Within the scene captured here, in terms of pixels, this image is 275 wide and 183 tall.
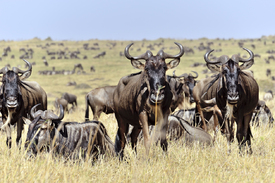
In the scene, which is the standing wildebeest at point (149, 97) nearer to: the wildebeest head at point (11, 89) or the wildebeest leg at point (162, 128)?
the wildebeest leg at point (162, 128)

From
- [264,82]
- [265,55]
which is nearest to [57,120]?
[264,82]

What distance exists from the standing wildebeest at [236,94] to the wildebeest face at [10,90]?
3.69 m

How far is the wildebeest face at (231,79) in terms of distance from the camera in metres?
5.61

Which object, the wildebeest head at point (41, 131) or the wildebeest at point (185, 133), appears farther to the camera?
the wildebeest at point (185, 133)

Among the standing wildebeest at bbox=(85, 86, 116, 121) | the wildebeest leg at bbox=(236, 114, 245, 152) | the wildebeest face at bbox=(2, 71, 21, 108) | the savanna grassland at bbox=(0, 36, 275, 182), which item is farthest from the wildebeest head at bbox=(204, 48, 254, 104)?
the standing wildebeest at bbox=(85, 86, 116, 121)

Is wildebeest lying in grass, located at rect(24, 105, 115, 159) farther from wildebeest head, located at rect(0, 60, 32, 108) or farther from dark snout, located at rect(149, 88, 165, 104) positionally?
wildebeest head, located at rect(0, 60, 32, 108)

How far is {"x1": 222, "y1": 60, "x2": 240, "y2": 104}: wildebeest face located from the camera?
5609 millimetres

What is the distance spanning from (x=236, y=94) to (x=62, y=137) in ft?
9.21

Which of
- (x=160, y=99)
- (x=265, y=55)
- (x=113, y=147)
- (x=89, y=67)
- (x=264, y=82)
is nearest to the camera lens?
(x=160, y=99)

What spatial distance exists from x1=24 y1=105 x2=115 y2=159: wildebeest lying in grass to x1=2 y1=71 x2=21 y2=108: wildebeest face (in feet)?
3.73

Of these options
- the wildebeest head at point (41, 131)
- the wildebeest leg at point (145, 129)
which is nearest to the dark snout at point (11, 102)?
the wildebeest head at point (41, 131)

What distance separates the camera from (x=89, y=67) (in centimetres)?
5025

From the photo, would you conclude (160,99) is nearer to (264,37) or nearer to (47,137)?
(47,137)

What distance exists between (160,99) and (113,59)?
51.5 meters
